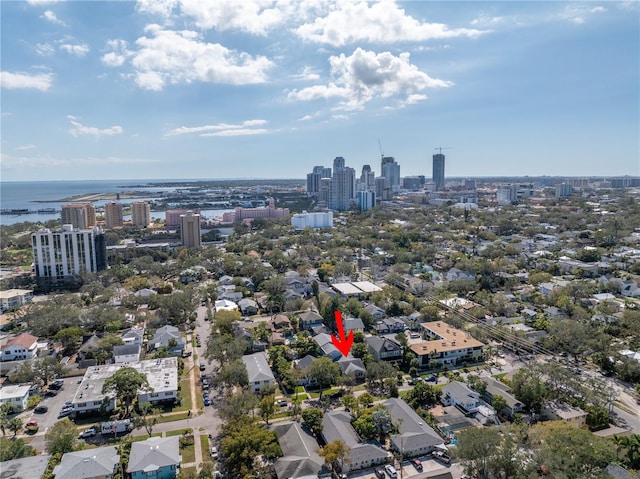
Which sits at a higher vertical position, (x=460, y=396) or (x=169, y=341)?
(x=169, y=341)

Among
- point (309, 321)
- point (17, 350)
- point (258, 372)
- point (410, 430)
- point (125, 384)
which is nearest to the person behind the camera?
point (410, 430)

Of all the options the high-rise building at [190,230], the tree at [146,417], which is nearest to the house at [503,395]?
the tree at [146,417]

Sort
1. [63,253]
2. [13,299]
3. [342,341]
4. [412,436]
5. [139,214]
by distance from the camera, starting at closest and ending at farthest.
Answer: [412,436], [342,341], [13,299], [63,253], [139,214]

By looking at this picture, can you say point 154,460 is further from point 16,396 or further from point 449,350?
point 449,350

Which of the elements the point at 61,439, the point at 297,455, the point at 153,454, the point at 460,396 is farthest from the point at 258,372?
the point at 460,396

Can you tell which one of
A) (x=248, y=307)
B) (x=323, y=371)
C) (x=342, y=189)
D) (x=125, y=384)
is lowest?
(x=248, y=307)

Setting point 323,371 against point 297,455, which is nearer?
point 297,455

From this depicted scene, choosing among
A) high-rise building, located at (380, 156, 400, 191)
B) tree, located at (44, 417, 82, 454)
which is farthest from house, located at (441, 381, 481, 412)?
high-rise building, located at (380, 156, 400, 191)
